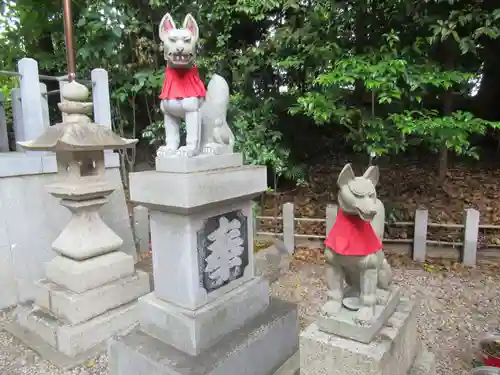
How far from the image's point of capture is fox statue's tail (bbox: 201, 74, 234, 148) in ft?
9.48

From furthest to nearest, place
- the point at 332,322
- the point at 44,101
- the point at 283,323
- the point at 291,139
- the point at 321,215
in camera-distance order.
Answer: the point at 291,139 < the point at 321,215 < the point at 44,101 < the point at 283,323 < the point at 332,322

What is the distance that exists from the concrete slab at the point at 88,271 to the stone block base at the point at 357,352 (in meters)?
2.39

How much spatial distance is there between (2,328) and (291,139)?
6.05 meters

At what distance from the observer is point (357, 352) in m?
2.14

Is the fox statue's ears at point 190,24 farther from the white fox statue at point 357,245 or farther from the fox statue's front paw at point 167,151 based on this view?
the white fox statue at point 357,245

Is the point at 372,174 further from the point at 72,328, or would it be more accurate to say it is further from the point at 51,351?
the point at 51,351

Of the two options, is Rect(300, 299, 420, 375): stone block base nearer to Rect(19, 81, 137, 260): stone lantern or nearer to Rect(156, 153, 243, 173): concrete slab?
Rect(156, 153, 243, 173): concrete slab

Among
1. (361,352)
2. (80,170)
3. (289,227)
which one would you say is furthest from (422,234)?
(80,170)

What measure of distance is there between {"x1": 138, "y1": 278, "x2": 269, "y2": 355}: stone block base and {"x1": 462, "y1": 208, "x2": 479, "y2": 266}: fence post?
372 cm

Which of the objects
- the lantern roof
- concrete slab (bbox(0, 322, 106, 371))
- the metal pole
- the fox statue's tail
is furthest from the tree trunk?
concrete slab (bbox(0, 322, 106, 371))

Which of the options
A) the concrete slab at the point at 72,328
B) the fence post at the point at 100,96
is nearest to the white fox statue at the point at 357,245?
the concrete slab at the point at 72,328

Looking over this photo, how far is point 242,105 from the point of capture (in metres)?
6.63

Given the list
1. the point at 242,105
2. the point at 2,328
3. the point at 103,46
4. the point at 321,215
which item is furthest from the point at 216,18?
the point at 2,328

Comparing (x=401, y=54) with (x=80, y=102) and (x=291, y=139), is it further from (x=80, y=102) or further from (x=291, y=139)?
(x=80, y=102)
